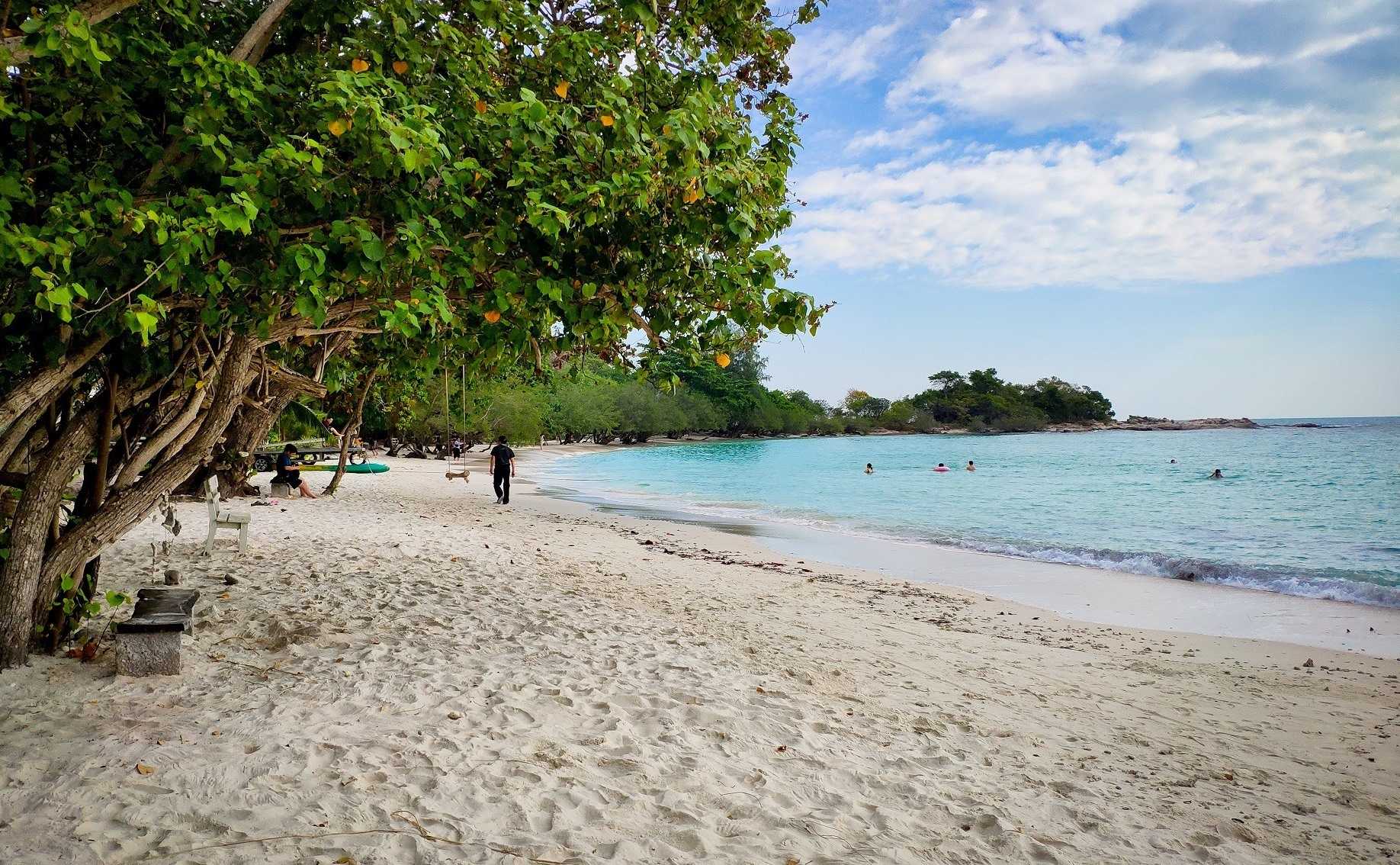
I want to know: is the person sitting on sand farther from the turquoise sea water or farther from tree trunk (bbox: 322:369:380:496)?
the turquoise sea water

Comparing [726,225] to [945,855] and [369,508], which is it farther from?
[369,508]

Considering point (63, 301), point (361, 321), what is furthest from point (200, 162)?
point (361, 321)

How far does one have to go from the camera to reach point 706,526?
69.4 feet

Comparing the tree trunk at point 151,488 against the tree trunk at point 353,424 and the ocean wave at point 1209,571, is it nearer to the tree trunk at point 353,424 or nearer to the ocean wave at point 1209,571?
the tree trunk at point 353,424

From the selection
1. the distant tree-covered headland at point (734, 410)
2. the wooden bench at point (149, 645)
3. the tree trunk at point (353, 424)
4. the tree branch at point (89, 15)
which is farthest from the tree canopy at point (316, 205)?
the distant tree-covered headland at point (734, 410)

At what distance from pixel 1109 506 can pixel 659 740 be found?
99.9ft

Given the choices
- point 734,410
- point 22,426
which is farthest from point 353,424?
point 734,410

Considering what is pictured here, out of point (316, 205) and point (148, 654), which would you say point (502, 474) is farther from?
point (316, 205)

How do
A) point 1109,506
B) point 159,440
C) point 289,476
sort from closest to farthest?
point 159,440, point 289,476, point 1109,506

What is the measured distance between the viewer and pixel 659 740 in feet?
15.4

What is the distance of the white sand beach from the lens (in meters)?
3.59

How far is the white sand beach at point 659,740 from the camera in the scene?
3.59 metres

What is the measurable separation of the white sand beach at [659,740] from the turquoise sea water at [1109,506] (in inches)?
349

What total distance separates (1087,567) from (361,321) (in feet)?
48.5
